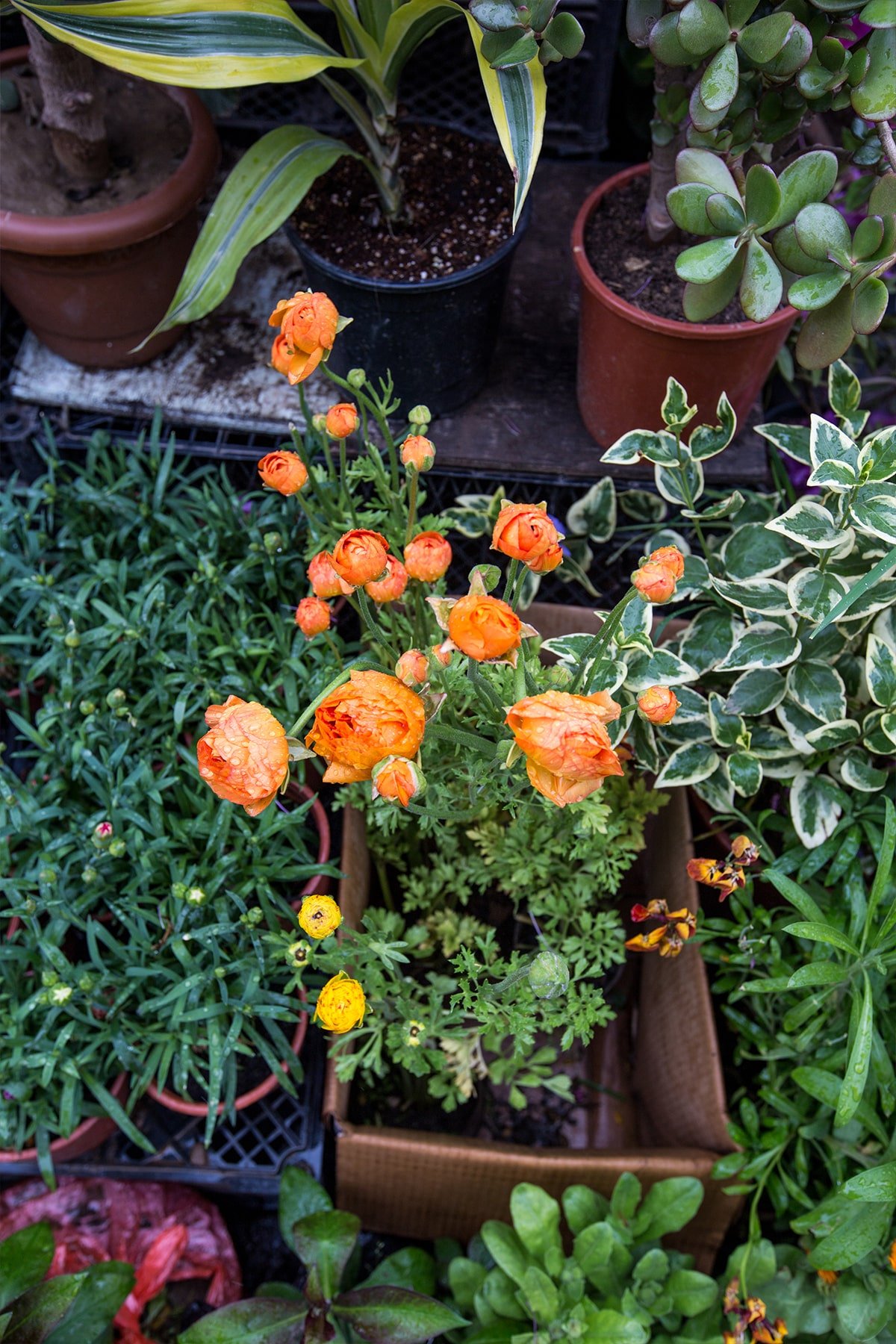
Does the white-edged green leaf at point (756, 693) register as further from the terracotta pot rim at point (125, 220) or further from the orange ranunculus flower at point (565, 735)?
the terracotta pot rim at point (125, 220)

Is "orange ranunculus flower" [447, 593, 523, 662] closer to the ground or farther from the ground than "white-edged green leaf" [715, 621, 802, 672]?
farther from the ground

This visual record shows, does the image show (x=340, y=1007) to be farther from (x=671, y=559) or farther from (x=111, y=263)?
(x=111, y=263)

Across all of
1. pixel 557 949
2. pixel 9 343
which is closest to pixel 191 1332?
pixel 557 949

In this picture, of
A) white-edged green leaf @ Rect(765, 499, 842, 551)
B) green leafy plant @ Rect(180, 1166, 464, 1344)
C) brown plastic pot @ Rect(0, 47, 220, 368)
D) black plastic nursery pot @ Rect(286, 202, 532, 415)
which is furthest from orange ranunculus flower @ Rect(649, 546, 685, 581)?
brown plastic pot @ Rect(0, 47, 220, 368)

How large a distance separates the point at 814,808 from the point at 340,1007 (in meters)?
0.53

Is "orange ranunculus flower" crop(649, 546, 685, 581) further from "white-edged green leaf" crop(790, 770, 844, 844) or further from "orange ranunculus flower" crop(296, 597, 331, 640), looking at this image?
"white-edged green leaf" crop(790, 770, 844, 844)

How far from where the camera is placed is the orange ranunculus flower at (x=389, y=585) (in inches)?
28.7

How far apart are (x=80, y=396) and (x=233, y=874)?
0.75 m

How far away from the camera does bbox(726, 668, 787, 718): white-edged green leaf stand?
995 mm

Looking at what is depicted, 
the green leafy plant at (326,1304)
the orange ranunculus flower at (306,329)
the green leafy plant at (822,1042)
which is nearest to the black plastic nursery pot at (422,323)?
the orange ranunculus flower at (306,329)

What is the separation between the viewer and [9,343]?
1479mm

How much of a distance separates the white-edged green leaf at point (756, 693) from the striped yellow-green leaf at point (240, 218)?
2.28 ft

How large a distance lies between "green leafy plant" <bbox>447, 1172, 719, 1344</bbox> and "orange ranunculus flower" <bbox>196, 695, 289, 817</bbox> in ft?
1.80

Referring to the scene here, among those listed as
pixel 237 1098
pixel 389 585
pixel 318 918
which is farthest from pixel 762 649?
pixel 237 1098
